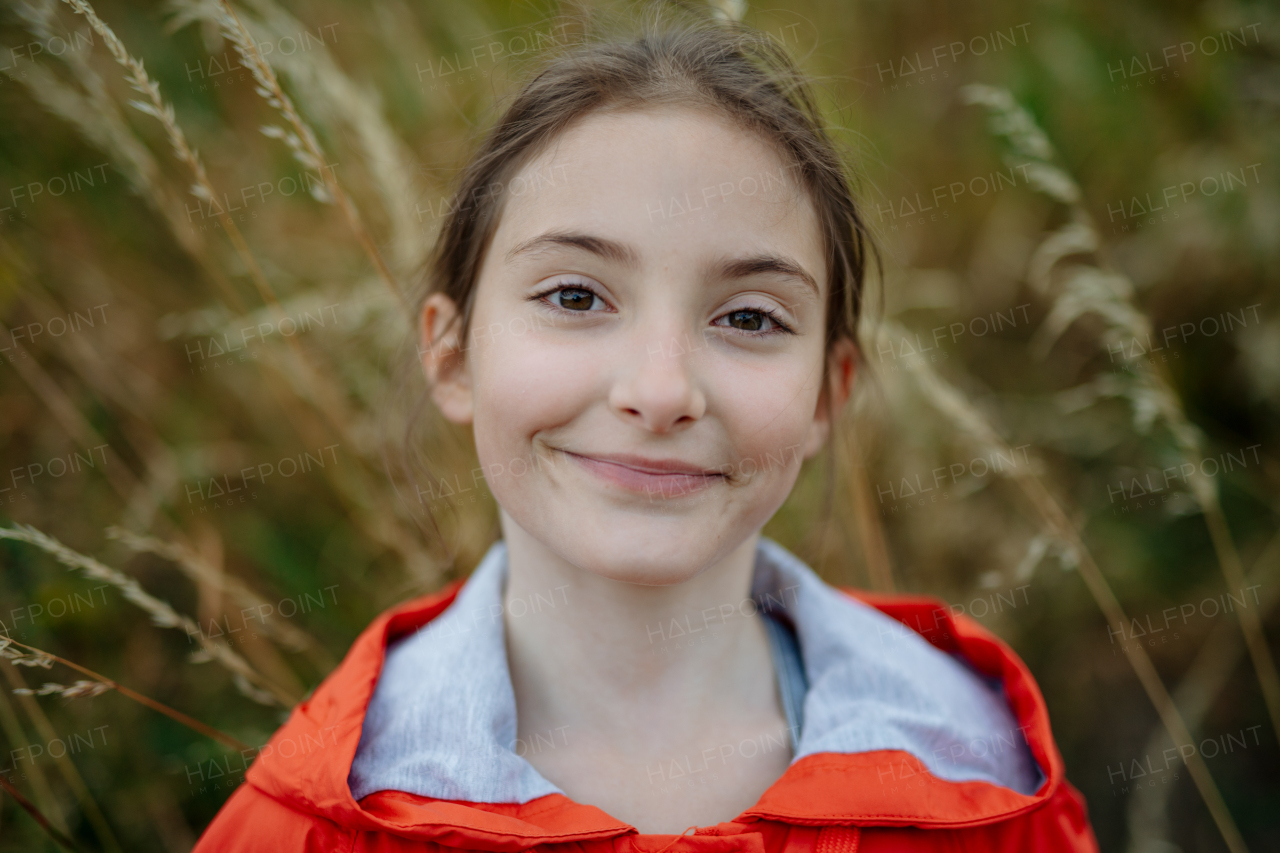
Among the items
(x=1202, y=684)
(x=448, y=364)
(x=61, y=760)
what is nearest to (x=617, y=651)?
(x=448, y=364)

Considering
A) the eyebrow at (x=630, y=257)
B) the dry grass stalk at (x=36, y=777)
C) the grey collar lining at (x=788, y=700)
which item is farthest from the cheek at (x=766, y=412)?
the dry grass stalk at (x=36, y=777)

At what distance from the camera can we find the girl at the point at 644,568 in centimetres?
127

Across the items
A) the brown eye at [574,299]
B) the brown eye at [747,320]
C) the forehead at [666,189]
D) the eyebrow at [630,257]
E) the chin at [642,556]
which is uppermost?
the forehead at [666,189]

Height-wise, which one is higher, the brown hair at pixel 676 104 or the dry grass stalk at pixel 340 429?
the brown hair at pixel 676 104

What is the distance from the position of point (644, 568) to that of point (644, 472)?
15 cm

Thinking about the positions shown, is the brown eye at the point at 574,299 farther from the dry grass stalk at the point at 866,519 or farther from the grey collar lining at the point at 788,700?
the dry grass stalk at the point at 866,519

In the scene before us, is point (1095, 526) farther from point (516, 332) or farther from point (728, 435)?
point (516, 332)

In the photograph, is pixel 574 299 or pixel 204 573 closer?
Result: pixel 574 299

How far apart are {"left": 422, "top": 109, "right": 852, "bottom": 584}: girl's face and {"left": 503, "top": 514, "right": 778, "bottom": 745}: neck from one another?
17 centimetres

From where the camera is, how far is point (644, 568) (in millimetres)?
1281

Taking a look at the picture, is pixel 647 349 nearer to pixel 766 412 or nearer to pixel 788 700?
pixel 766 412

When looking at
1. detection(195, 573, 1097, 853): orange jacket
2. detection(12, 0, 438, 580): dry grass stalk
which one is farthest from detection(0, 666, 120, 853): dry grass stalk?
detection(12, 0, 438, 580): dry grass stalk

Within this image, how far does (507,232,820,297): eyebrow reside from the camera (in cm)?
127

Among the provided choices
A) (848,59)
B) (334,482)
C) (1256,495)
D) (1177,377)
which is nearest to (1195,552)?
(1256,495)
